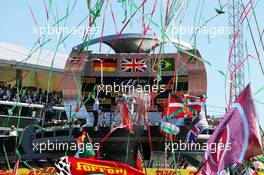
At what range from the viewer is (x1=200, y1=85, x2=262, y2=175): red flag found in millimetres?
4945

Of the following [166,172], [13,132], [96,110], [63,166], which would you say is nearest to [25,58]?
[13,132]

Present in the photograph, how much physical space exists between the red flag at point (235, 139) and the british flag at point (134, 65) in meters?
8.50

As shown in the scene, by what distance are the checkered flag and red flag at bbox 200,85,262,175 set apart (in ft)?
5.48

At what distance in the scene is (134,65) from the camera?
539 inches

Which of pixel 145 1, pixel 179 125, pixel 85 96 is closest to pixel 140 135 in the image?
pixel 179 125

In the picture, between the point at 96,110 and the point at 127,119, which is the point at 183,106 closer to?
the point at 127,119

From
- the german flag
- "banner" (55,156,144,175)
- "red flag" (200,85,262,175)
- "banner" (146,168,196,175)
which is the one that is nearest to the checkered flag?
"banner" (55,156,144,175)

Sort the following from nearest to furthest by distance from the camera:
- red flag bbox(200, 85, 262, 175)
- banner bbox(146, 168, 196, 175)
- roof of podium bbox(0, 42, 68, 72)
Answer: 1. red flag bbox(200, 85, 262, 175)
2. banner bbox(146, 168, 196, 175)
3. roof of podium bbox(0, 42, 68, 72)

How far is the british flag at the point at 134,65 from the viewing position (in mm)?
13633

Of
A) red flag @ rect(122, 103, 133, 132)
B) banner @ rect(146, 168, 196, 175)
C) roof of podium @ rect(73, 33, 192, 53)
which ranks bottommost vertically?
banner @ rect(146, 168, 196, 175)

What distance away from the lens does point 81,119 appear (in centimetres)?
1389

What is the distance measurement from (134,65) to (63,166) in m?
7.62

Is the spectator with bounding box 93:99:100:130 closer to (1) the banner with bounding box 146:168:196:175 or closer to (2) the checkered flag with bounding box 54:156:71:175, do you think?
(1) the banner with bounding box 146:168:196:175

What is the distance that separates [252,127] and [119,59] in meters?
8.90
